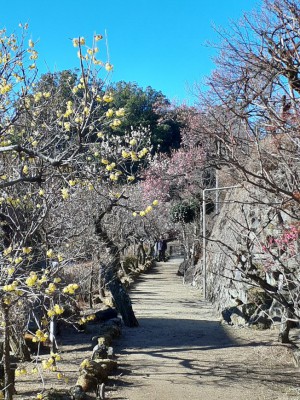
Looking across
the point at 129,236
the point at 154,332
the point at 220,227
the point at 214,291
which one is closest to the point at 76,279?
the point at 154,332

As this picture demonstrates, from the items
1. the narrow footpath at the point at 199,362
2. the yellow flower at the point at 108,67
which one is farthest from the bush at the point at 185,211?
the yellow flower at the point at 108,67

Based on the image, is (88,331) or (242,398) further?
(88,331)

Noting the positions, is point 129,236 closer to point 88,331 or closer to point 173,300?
point 173,300

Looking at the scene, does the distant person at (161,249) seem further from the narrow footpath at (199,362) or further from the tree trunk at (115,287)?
the tree trunk at (115,287)

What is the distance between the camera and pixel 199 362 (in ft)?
29.3

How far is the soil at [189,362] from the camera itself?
7.18 meters

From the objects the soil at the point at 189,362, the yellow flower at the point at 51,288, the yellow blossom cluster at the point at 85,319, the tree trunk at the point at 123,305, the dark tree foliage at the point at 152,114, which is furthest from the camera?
the dark tree foliage at the point at 152,114

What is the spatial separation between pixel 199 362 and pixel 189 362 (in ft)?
0.54

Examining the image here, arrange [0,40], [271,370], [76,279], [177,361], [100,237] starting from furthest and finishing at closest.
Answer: [100,237] < [76,279] < [177,361] < [271,370] < [0,40]

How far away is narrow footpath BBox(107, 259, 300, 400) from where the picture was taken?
718 cm

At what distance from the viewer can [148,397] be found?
693 centimetres

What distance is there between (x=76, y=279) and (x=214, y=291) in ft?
19.1

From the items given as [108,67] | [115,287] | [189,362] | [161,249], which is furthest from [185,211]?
[108,67]

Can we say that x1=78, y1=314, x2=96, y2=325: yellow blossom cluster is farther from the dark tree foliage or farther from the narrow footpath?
the dark tree foliage
